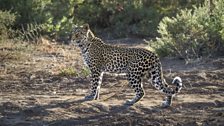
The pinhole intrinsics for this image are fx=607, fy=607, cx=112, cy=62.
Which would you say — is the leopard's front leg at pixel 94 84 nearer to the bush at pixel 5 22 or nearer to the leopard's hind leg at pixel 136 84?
the leopard's hind leg at pixel 136 84

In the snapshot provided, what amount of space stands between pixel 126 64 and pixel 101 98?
906mm

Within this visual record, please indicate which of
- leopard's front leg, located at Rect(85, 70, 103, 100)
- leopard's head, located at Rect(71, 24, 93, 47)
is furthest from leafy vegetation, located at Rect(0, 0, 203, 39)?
leopard's front leg, located at Rect(85, 70, 103, 100)

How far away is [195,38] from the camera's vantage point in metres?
15.6

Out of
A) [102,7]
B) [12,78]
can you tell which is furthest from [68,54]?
[102,7]

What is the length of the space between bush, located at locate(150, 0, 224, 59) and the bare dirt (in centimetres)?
55

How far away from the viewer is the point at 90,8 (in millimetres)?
21031

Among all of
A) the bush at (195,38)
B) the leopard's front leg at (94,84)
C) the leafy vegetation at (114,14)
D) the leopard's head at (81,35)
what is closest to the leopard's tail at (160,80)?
the leopard's front leg at (94,84)

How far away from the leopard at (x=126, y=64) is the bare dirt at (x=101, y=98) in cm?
27

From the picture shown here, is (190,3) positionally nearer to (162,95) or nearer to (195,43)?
(195,43)

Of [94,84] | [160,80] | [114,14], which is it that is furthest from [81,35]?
[114,14]

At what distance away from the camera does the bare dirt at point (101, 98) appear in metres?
9.81

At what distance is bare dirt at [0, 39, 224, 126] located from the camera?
981 centimetres

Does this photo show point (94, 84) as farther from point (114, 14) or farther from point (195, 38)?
point (114, 14)

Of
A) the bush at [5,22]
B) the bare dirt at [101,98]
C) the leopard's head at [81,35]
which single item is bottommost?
the bare dirt at [101,98]
